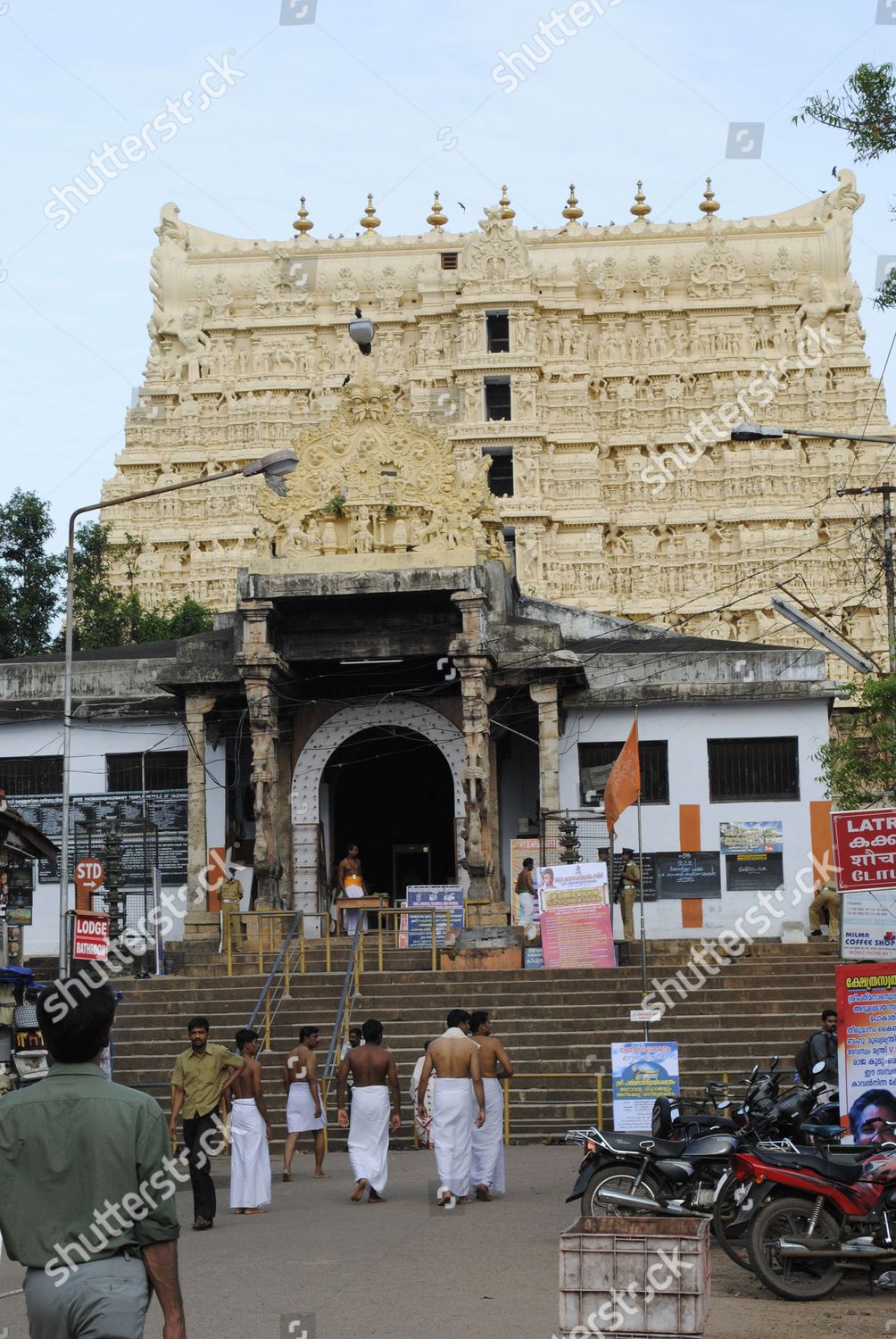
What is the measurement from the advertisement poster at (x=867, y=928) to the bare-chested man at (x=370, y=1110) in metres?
3.84

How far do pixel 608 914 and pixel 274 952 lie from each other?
5097mm

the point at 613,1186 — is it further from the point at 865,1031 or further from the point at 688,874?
the point at 688,874

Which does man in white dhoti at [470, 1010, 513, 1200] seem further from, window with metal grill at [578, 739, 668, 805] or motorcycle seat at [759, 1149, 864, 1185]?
window with metal grill at [578, 739, 668, 805]

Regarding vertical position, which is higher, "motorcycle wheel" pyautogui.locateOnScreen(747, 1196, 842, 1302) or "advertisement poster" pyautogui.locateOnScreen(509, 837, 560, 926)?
"advertisement poster" pyautogui.locateOnScreen(509, 837, 560, 926)

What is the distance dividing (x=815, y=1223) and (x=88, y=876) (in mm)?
16656

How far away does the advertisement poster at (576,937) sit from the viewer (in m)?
25.4

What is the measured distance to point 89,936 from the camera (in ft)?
71.0

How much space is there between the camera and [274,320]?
2586 inches

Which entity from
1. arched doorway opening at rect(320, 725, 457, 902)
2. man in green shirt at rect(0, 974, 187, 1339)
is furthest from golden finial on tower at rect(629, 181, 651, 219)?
man in green shirt at rect(0, 974, 187, 1339)

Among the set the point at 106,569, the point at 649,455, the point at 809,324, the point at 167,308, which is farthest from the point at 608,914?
the point at 167,308

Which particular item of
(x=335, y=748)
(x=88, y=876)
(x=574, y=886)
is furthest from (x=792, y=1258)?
(x=335, y=748)

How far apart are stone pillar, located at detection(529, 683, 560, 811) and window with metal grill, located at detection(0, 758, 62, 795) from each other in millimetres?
8330

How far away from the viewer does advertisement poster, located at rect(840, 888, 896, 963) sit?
15172 mm

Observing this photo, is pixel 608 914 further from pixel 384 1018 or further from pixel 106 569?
pixel 106 569
